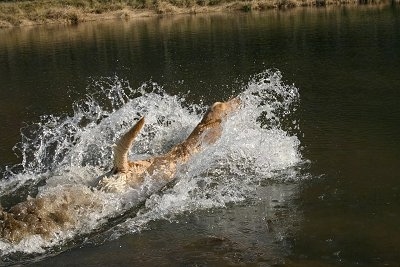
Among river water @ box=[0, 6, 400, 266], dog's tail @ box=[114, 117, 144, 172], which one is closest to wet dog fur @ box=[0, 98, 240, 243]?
dog's tail @ box=[114, 117, 144, 172]

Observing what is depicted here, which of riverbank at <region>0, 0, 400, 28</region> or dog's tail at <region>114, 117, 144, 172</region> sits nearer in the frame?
dog's tail at <region>114, 117, 144, 172</region>

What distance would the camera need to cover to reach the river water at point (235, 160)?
6566mm

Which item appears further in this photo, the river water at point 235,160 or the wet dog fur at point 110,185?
the wet dog fur at point 110,185

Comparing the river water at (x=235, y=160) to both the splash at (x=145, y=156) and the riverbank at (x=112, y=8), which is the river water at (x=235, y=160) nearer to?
the splash at (x=145, y=156)

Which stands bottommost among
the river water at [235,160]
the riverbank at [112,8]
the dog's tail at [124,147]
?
the river water at [235,160]

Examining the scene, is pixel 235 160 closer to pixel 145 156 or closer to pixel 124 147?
pixel 145 156

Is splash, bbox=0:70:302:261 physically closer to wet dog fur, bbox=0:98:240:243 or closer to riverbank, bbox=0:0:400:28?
wet dog fur, bbox=0:98:240:243

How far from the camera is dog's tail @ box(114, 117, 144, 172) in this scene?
23.2 feet

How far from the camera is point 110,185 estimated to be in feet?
25.4

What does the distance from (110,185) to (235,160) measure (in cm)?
265

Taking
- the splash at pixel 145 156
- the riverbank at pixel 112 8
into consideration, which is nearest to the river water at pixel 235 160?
the splash at pixel 145 156

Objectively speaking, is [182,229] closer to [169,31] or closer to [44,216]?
[44,216]

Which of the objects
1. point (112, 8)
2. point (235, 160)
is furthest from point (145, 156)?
point (112, 8)

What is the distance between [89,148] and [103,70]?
12.9 m
